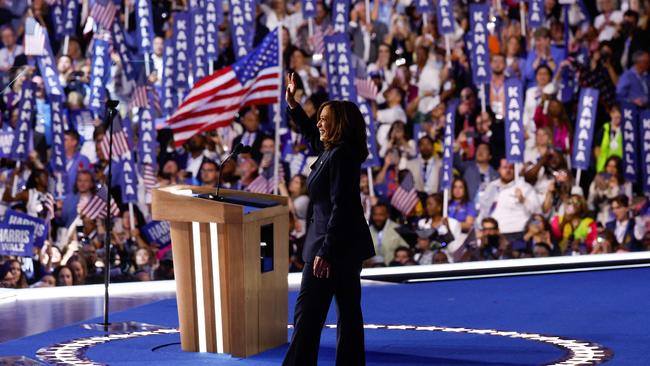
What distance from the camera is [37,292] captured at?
377 inches

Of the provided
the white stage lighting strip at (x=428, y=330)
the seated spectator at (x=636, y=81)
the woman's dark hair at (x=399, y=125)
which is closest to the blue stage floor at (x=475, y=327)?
the white stage lighting strip at (x=428, y=330)

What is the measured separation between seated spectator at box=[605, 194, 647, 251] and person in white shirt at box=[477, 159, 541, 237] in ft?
2.74

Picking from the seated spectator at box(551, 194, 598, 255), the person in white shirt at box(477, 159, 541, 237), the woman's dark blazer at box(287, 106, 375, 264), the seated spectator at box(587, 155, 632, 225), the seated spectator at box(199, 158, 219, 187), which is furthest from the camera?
the seated spectator at box(587, 155, 632, 225)

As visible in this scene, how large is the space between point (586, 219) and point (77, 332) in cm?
576

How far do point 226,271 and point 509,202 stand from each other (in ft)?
17.8

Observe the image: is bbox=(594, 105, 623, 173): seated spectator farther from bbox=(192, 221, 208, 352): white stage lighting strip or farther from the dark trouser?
the dark trouser

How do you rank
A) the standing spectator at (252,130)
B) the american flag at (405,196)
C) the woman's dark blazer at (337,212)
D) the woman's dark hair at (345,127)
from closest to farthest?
the woman's dark blazer at (337,212) < the woman's dark hair at (345,127) < the standing spectator at (252,130) < the american flag at (405,196)

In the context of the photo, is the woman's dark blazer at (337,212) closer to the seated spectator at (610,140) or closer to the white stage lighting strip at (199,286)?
the white stage lighting strip at (199,286)

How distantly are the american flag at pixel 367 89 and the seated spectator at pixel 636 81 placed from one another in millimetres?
2506

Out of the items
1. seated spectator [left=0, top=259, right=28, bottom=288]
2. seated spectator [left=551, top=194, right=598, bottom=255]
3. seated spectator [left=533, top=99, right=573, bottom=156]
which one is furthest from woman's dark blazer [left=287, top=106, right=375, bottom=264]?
seated spectator [left=551, top=194, right=598, bottom=255]

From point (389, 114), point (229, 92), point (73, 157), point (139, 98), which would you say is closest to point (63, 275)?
point (73, 157)

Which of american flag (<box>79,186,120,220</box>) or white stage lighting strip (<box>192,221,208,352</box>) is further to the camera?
american flag (<box>79,186,120,220</box>)

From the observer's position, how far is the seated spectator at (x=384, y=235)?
35.8 ft

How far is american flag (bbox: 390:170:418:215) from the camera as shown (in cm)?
1095
